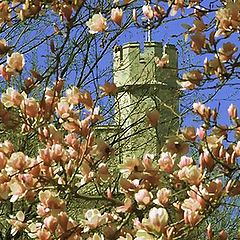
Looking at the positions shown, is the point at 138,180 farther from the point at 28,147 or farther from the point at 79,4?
the point at 28,147

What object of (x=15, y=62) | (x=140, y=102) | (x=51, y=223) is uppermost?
(x=15, y=62)

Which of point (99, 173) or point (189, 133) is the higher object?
point (189, 133)

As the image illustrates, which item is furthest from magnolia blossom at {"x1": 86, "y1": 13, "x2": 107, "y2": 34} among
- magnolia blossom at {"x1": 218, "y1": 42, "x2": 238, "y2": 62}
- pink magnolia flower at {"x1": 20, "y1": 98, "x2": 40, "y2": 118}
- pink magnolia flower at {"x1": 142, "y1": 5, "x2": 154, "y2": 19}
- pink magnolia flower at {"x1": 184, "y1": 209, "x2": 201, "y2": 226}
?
pink magnolia flower at {"x1": 184, "y1": 209, "x2": 201, "y2": 226}

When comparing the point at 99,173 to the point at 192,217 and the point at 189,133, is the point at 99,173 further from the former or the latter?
the point at 192,217

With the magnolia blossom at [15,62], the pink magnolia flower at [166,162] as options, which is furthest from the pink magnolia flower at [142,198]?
the magnolia blossom at [15,62]

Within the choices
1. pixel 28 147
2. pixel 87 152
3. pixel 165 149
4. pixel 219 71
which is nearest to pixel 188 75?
pixel 219 71

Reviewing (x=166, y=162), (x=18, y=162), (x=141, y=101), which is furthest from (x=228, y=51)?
(x=141, y=101)

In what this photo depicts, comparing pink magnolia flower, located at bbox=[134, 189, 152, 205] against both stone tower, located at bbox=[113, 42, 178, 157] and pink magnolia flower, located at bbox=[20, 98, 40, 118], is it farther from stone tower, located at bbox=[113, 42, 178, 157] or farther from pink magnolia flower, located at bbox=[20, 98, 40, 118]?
stone tower, located at bbox=[113, 42, 178, 157]

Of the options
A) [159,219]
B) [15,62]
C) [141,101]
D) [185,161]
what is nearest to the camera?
[159,219]

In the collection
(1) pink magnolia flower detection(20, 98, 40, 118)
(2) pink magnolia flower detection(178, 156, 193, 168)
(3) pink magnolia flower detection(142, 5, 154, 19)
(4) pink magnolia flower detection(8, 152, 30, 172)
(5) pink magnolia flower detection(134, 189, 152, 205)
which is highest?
(3) pink magnolia flower detection(142, 5, 154, 19)

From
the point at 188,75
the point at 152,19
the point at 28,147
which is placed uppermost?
the point at 152,19

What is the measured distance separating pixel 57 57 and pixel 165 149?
0.74 metres

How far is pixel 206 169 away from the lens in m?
2.11

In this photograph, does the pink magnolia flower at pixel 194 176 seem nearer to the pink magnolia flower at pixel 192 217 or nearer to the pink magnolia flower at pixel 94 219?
the pink magnolia flower at pixel 192 217
